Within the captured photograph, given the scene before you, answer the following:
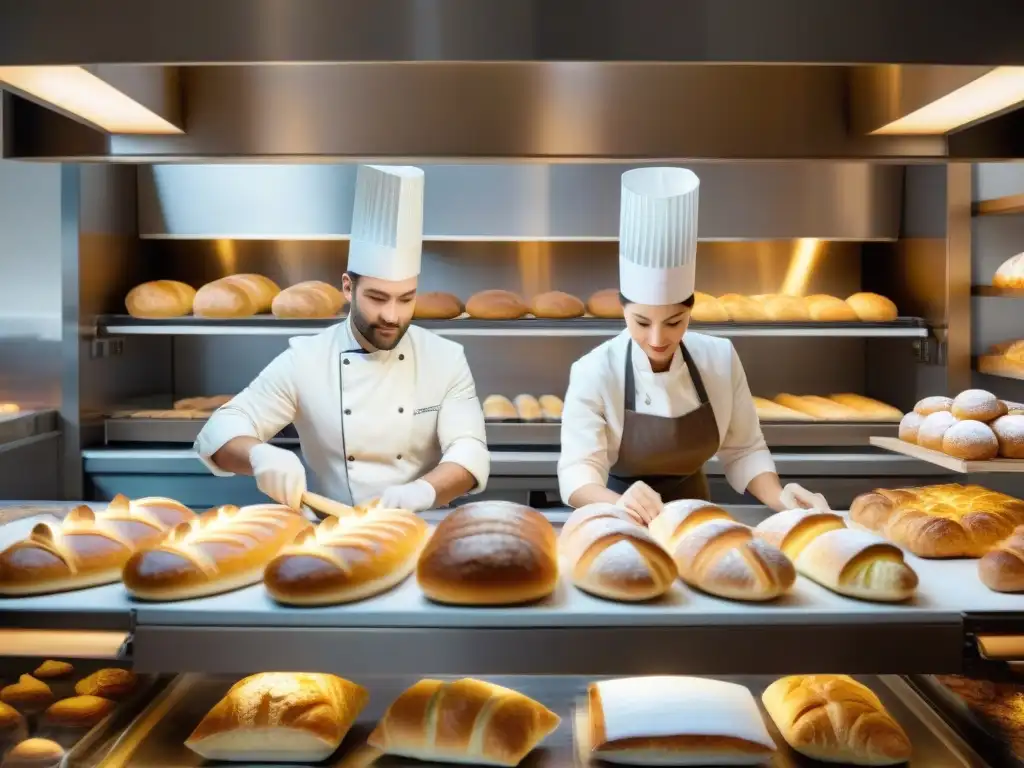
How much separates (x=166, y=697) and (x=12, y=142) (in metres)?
1.05

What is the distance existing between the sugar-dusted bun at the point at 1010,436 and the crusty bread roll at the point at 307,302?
8.12 feet

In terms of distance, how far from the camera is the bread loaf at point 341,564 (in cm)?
132

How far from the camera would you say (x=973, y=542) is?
164cm

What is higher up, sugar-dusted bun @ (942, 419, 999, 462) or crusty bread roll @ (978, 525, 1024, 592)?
sugar-dusted bun @ (942, 419, 999, 462)

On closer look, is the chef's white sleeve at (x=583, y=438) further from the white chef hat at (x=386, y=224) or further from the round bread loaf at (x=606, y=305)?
the round bread loaf at (x=606, y=305)

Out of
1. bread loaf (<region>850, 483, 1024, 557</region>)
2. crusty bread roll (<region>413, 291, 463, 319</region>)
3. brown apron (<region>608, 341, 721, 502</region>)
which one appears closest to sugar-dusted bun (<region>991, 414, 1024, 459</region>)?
bread loaf (<region>850, 483, 1024, 557</region>)

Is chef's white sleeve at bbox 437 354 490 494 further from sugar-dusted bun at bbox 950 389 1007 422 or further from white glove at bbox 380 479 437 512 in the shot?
sugar-dusted bun at bbox 950 389 1007 422

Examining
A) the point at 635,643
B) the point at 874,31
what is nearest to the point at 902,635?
the point at 635,643

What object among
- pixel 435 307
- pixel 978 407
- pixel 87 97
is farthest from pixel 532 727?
pixel 435 307

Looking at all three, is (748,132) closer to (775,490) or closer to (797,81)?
(797,81)

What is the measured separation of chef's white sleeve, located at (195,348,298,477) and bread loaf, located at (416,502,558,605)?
1.27 m

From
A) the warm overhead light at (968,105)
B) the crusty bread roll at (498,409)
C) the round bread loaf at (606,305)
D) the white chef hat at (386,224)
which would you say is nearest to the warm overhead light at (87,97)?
the white chef hat at (386,224)

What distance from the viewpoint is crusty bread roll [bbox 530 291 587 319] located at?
3.94 m

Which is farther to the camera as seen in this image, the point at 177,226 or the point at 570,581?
the point at 177,226
